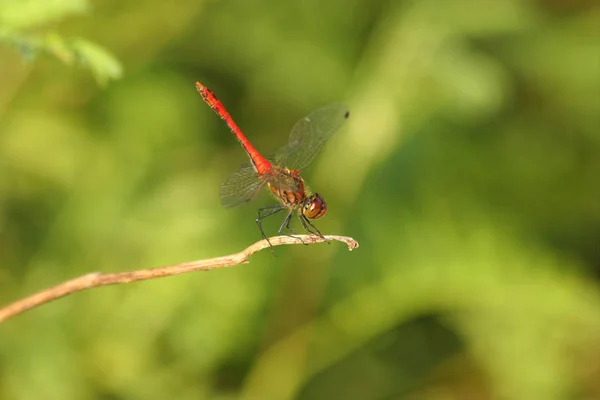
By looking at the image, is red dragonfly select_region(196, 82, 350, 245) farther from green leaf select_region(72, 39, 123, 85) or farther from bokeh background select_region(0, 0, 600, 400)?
bokeh background select_region(0, 0, 600, 400)

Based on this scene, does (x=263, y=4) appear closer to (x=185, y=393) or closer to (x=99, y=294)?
(x=99, y=294)

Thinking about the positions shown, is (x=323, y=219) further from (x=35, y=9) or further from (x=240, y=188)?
(x=35, y=9)

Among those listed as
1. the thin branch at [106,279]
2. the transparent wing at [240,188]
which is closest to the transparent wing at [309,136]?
the transparent wing at [240,188]

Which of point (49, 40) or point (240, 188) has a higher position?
point (49, 40)

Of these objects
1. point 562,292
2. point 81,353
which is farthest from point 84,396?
point 562,292

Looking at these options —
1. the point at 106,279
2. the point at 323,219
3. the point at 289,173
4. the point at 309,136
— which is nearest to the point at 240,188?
the point at 289,173

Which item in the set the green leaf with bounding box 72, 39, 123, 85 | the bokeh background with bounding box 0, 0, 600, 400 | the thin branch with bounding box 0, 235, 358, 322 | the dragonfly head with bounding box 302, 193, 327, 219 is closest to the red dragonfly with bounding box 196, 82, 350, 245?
the dragonfly head with bounding box 302, 193, 327, 219
